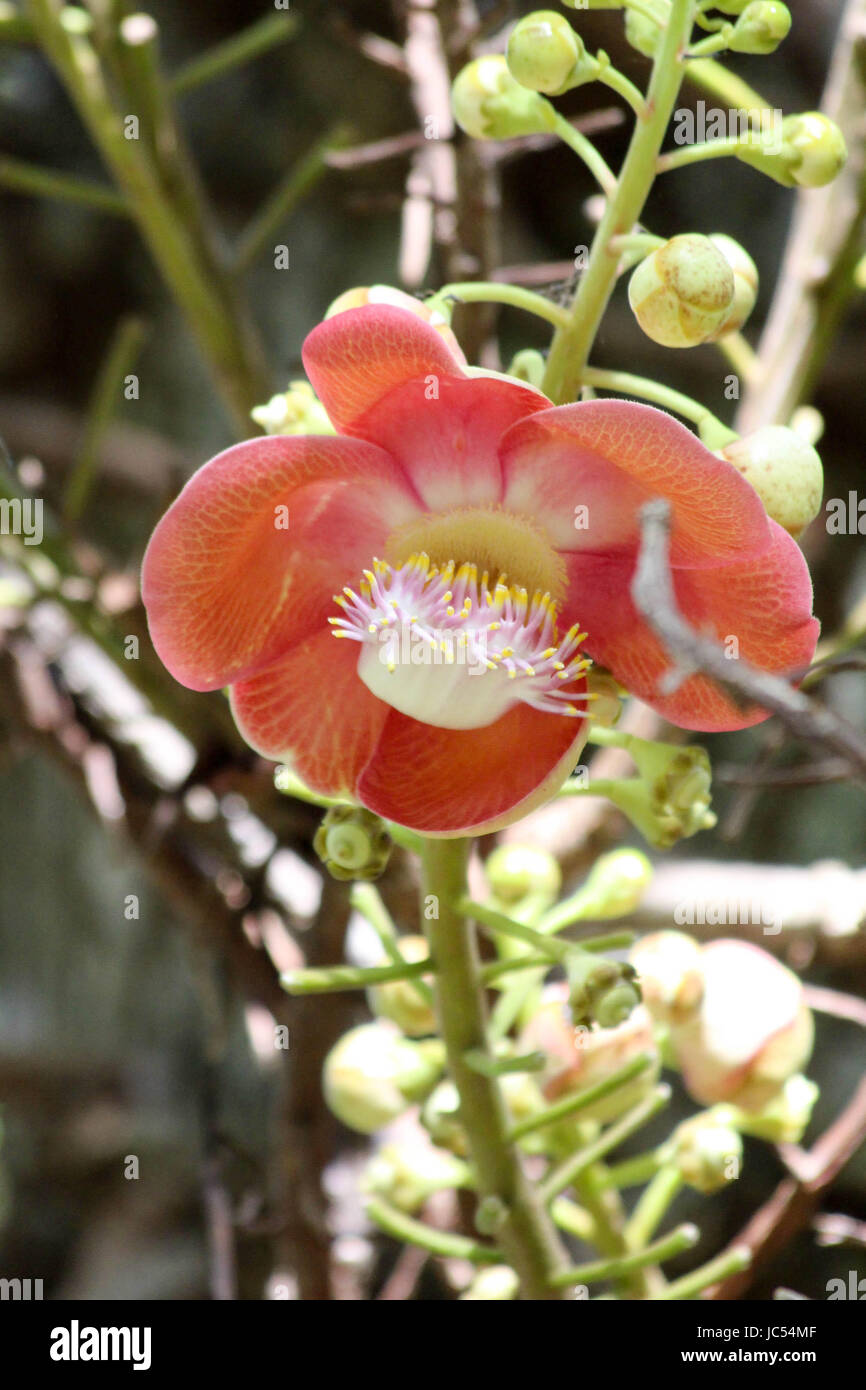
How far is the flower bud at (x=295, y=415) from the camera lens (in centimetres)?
39

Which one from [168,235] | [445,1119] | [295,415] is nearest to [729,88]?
[168,235]

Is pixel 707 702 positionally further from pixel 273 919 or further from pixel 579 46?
pixel 273 919

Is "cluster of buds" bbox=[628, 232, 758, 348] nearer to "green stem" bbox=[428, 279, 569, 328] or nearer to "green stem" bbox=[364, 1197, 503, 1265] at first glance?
"green stem" bbox=[428, 279, 569, 328]

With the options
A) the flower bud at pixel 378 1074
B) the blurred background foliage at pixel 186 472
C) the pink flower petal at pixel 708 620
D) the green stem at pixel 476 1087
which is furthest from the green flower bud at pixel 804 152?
the blurred background foliage at pixel 186 472

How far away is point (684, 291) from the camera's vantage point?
33 cm

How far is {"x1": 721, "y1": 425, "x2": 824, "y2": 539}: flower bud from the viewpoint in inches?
13.6

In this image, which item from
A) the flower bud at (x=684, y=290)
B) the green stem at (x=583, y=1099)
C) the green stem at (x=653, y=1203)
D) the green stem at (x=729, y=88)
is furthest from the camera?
the green stem at (x=729, y=88)

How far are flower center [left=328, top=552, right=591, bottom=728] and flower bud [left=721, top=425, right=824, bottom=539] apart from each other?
0.21 feet

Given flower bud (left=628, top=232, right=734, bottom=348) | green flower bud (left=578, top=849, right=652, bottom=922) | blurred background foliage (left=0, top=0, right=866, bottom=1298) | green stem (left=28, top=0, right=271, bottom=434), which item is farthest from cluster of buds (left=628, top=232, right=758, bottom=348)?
blurred background foliage (left=0, top=0, right=866, bottom=1298)

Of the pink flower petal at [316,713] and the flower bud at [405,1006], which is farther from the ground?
the pink flower petal at [316,713]

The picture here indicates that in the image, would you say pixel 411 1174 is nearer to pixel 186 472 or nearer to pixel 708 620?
pixel 708 620

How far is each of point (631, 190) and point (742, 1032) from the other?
33 centimetres

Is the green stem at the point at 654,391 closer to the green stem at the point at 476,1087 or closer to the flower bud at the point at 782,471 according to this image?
the flower bud at the point at 782,471

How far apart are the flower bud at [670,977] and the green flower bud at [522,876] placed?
5cm
